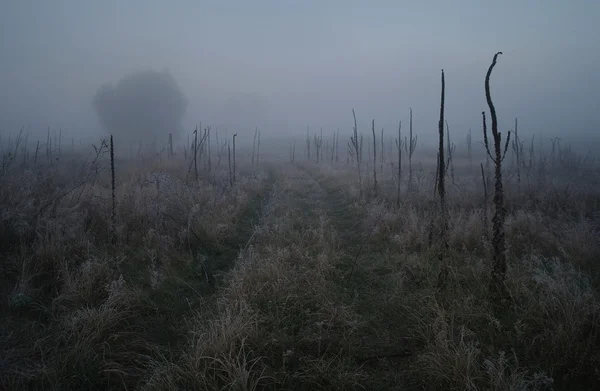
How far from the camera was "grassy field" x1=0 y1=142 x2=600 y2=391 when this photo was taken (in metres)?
2.91

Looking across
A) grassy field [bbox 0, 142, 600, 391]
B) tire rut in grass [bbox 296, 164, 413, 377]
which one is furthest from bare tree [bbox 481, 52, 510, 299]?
tire rut in grass [bbox 296, 164, 413, 377]

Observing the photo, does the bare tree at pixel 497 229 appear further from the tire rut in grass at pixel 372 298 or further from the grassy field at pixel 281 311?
the tire rut in grass at pixel 372 298

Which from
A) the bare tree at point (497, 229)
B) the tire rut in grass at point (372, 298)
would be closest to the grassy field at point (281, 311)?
the tire rut in grass at point (372, 298)

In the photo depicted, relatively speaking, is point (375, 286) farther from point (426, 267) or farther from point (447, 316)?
point (447, 316)

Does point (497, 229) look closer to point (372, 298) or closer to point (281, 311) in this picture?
point (372, 298)

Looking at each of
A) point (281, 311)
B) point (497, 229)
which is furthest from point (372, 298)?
point (497, 229)

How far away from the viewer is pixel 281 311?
419cm

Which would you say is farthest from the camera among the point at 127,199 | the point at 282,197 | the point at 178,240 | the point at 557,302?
the point at 282,197

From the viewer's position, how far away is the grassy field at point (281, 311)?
2.91m

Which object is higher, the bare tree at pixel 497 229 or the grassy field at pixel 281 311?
the bare tree at pixel 497 229

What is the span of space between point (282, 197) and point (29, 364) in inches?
434

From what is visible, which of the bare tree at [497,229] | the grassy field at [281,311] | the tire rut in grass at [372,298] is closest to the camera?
the grassy field at [281,311]

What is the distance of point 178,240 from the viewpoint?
701 cm

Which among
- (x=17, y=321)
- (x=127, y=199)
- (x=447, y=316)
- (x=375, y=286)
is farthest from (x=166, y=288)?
(x=127, y=199)
